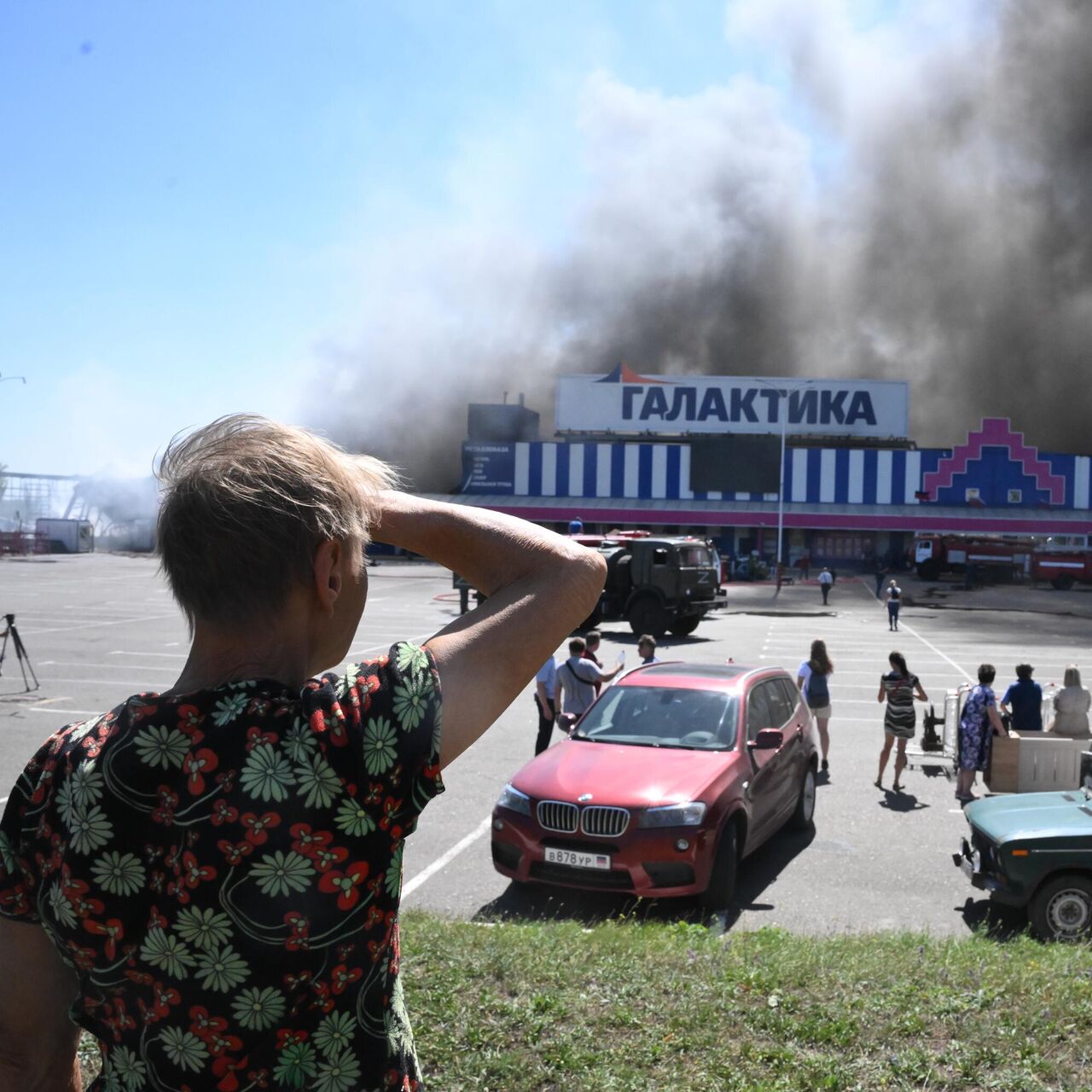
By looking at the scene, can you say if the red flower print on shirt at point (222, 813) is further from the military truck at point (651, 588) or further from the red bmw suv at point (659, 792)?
the military truck at point (651, 588)

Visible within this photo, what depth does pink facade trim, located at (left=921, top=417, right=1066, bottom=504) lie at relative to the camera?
183ft

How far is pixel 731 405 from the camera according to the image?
6116 centimetres

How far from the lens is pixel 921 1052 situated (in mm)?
3189

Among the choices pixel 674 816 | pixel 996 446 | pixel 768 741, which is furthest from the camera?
pixel 996 446

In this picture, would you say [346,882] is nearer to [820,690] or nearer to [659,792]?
[659,792]

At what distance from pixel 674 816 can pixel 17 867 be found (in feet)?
18.0

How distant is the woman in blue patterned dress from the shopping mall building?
4692 centimetres

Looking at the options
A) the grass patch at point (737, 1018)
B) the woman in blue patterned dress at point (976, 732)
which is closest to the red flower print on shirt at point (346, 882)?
the grass patch at point (737, 1018)

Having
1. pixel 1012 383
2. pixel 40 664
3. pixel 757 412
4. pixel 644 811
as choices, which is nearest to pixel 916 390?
pixel 1012 383

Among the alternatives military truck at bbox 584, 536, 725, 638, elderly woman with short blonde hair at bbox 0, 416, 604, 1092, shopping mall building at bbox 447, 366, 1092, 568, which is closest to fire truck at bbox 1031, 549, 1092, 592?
shopping mall building at bbox 447, 366, 1092, 568

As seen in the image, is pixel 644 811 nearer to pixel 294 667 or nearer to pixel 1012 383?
pixel 294 667

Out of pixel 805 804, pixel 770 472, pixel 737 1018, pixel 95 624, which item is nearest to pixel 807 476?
pixel 770 472

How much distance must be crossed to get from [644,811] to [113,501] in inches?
2713

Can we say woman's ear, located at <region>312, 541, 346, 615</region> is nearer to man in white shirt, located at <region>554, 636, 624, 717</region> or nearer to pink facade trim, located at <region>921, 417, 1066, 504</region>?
man in white shirt, located at <region>554, 636, 624, 717</region>
